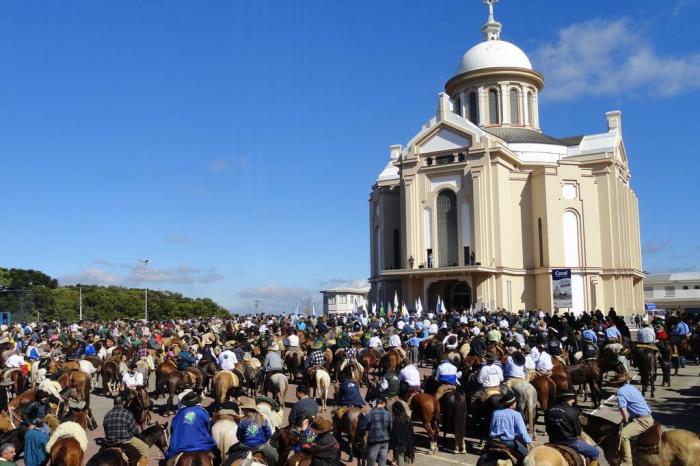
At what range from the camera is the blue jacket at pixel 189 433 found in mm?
10539

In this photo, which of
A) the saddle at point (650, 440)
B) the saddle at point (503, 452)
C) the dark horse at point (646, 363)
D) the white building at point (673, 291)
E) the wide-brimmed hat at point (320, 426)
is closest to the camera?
the saddle at point (503, 452)

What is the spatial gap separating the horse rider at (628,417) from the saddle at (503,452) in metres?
2.02

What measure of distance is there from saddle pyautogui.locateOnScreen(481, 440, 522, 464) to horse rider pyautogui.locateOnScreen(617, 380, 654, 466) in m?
2.02

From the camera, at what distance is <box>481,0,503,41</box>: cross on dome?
6606 centimetres

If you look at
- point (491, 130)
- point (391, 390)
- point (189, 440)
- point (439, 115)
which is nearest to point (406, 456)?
point (391, 390)

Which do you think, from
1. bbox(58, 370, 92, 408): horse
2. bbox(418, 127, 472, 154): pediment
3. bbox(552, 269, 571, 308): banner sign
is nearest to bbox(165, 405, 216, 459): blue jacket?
bbox(58, 370, 92, 408): horse

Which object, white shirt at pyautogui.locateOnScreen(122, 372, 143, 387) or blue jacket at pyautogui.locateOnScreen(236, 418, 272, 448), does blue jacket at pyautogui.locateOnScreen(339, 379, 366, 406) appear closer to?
blue jacket at pyautogui.locateOnScreen(236, 418, 272, 448)

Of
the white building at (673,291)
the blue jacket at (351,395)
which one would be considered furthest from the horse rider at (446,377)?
the white building at (673,291)

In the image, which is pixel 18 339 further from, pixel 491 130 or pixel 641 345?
pixel 491 130

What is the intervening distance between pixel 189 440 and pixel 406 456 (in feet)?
14.4

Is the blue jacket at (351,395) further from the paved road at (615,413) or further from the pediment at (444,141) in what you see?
the pediment at (444,141)

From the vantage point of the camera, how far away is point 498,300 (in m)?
50.3

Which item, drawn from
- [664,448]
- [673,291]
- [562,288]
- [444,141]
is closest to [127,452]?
[664,448]

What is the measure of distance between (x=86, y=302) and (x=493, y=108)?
163ft
